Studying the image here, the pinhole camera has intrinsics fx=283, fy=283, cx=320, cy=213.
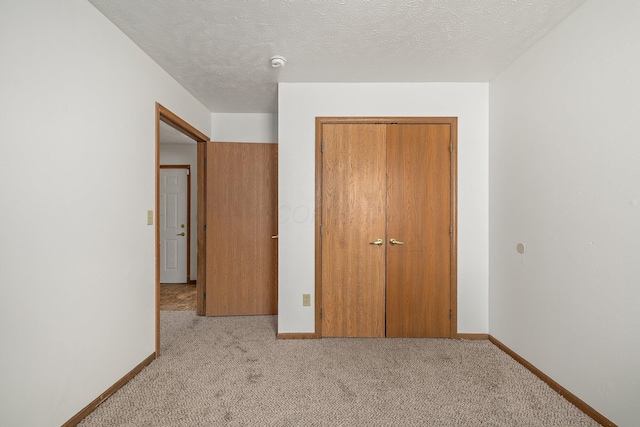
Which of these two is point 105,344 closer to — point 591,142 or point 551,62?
point 591,142

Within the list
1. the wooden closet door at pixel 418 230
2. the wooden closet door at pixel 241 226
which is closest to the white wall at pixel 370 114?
the wooden closet door at pixel 418 230

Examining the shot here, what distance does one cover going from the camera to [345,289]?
2648 millimetres

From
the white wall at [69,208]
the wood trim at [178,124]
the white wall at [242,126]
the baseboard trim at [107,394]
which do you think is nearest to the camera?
the white wall at [69,208]

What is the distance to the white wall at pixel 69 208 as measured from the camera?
4.09 feet

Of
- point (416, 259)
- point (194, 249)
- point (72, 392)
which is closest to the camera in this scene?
point (72, 392)

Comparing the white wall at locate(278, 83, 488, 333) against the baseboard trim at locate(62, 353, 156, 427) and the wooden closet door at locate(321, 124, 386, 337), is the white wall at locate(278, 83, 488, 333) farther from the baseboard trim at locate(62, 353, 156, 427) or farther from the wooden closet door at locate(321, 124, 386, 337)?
the baseboard trim at locate(62, 353, 156, 427)

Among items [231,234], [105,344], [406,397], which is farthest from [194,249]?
[406,397]

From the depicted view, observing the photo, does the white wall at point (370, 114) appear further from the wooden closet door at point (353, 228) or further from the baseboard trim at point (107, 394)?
the baseboard trim at point (107, 394)

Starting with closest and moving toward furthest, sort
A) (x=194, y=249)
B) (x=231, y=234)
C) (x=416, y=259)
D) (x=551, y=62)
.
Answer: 1. (x=551, y=62)
2. (x=416, y=259)
3. (x=231, y=234)
4. (x=194, y=249)

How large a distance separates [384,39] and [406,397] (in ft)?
7.78

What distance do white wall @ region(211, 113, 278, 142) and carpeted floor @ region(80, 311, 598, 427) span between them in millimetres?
2321

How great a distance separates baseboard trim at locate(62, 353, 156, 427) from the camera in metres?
1.54

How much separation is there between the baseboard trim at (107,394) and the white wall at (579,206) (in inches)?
113

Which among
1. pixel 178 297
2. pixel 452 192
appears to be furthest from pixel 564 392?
pixel 178 297
